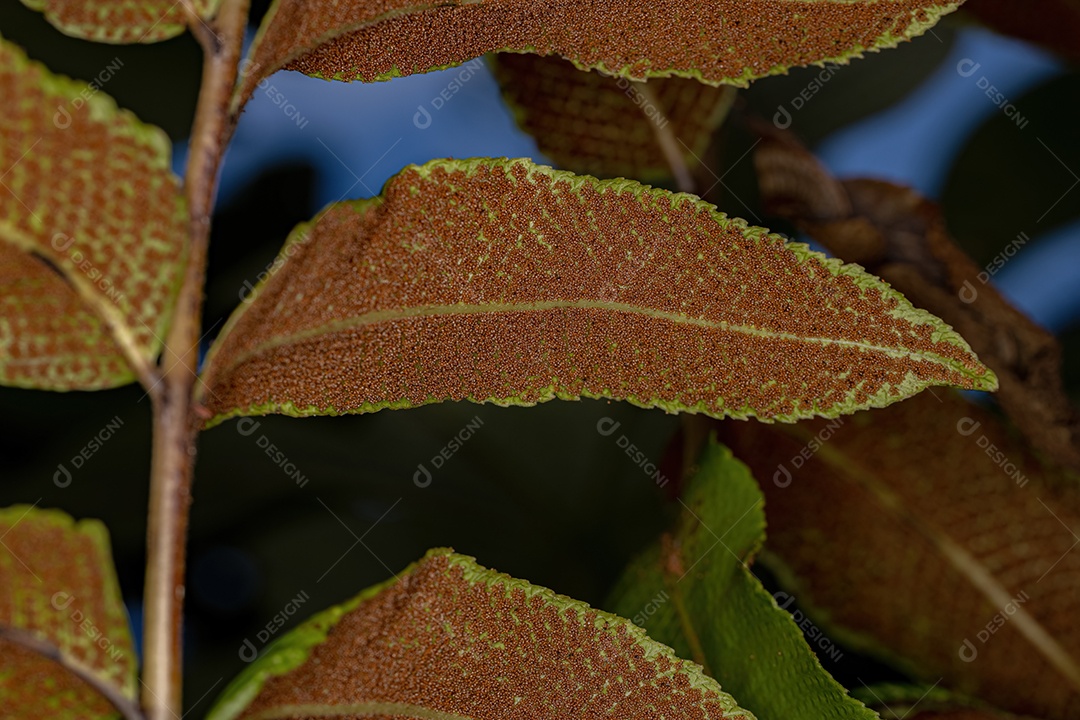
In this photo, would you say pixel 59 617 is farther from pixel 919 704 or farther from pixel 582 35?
pixel 919 704

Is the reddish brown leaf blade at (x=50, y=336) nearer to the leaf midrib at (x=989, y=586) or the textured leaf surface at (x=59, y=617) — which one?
the textured leaf surface at (x=59, y=617)

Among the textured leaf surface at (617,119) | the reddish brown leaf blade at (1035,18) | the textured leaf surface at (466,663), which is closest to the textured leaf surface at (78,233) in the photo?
the textured leaf surface at (466,663)

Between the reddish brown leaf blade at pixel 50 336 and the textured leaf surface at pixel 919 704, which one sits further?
the textured leaf surface at pixel 919 704

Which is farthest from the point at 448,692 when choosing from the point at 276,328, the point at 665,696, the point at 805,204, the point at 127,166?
the point at 805,204

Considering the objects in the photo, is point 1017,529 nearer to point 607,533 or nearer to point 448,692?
point 607,533

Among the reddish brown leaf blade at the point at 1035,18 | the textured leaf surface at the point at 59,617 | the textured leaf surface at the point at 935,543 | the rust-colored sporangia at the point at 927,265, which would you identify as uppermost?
the reddish brown leaf blade at the point at 1035,18

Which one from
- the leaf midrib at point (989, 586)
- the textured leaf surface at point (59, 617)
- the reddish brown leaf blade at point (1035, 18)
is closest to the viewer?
the textured leaf surface at point (59, 617)

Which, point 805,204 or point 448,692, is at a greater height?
point 805,204
